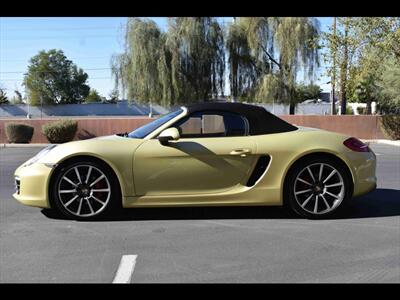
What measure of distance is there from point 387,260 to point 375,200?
2.77 m

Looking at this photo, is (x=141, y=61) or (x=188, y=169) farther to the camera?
(x=141, y=61)

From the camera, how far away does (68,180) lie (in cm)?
552

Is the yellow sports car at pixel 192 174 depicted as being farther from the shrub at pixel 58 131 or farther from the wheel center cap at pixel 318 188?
the shrub at pixel 58 131

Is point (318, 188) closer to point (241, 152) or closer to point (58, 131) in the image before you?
point (241, 152)

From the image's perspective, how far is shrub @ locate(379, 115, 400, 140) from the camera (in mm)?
23688

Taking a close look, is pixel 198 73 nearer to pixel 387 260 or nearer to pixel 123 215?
pixel 123 215

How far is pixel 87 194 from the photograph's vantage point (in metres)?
5.57

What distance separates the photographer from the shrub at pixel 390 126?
2369 cm

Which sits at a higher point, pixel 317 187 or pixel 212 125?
pixel 212 125

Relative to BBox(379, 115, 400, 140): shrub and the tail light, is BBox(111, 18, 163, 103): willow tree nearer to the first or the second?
BBox(379, 115, 400, 140): shrub

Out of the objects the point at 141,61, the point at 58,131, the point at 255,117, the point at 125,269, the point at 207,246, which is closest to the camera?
the point at 125,269

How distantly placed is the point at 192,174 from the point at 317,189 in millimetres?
1450

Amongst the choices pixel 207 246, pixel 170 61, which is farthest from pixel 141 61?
pixel 207 246
